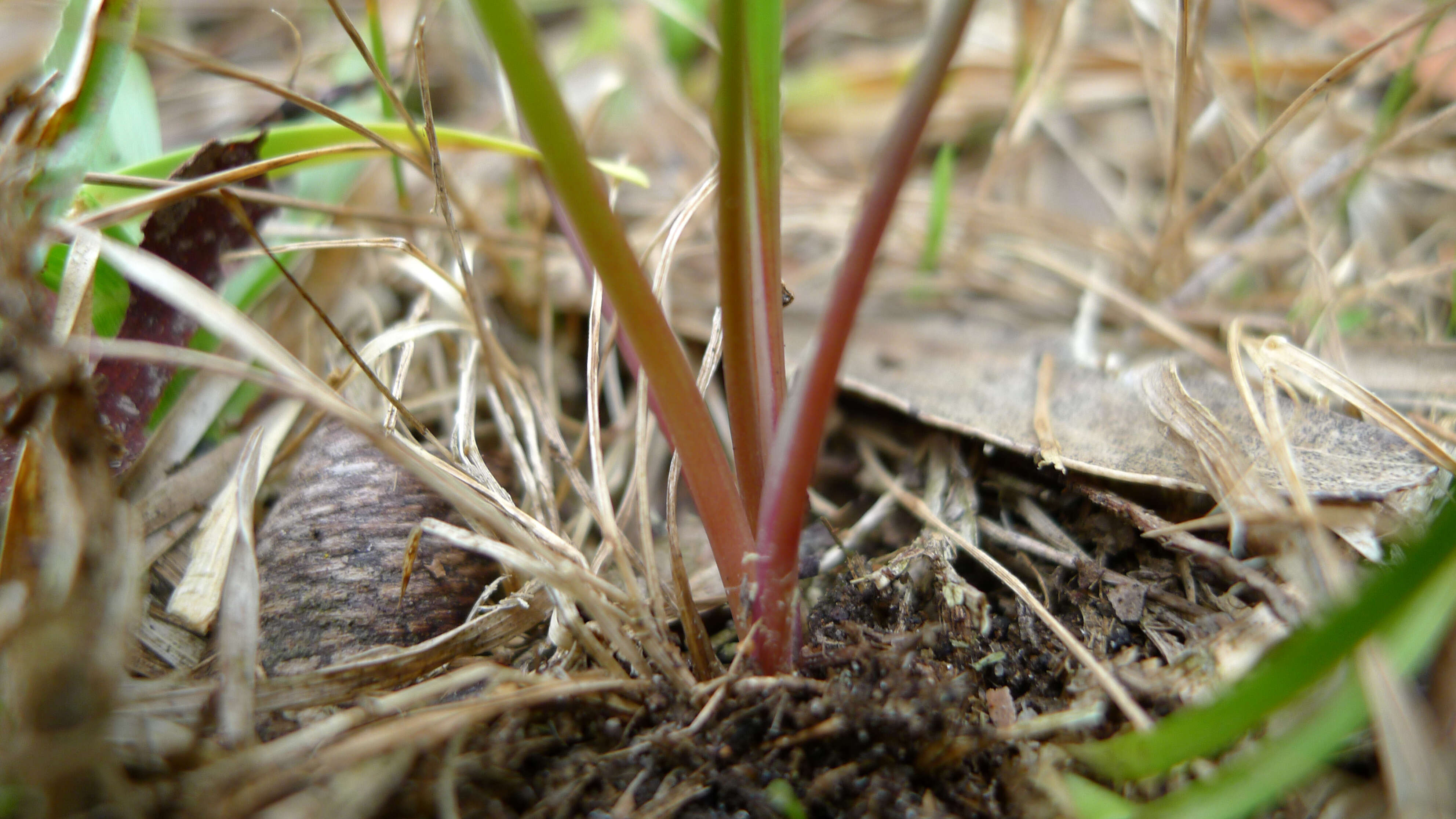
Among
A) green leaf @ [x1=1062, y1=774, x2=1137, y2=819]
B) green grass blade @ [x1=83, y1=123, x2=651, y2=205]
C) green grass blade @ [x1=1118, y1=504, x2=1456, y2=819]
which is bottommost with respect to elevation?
green leaf @ [x1=1062, y1=774, x2=1137, y2=819]

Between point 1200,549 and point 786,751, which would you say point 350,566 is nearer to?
point 786,751

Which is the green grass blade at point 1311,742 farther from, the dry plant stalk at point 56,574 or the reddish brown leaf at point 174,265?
the reddish brown leaf at point 174,265

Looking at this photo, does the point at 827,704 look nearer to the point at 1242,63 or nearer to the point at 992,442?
the point at 992,442

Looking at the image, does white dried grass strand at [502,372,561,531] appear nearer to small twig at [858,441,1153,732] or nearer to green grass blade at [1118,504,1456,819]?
small twig at [858,441,1153,732]

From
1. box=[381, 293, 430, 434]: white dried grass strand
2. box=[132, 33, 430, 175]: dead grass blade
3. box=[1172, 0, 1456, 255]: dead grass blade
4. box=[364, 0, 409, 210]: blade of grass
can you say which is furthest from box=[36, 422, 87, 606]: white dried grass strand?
box=[1172, 0, 1456, 255]: dead grass blade

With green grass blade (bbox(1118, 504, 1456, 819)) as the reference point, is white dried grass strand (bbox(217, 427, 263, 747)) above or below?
above
